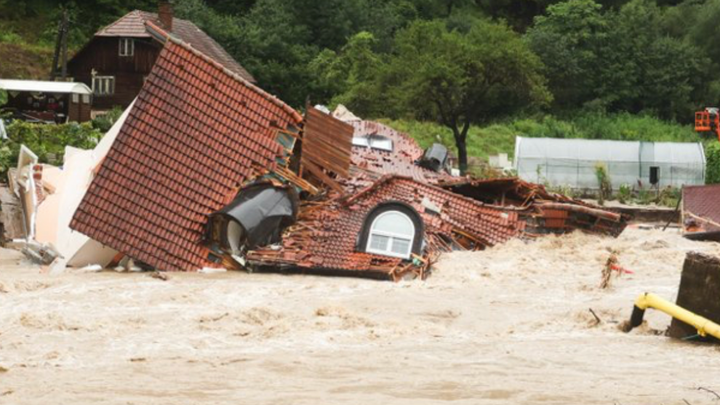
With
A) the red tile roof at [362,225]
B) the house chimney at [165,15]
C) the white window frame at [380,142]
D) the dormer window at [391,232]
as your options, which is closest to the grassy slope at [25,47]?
the house chimney at [165,15]

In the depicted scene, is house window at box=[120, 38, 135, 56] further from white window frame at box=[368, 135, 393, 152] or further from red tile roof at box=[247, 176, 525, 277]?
red tile roof at box=[247, 176, 525, 277]

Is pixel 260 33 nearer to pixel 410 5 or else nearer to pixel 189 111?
pixel 410 5

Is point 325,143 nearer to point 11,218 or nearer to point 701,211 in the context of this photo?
point 11,218

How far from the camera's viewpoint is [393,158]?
42062mm

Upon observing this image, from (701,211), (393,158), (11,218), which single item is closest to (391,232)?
(11,218)

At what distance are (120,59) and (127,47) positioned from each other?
2.09 feet

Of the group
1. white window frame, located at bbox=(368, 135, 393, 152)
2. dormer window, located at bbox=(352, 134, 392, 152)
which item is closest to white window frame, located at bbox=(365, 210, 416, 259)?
dormer window, located at bbox=(352, 134, 392, 152)

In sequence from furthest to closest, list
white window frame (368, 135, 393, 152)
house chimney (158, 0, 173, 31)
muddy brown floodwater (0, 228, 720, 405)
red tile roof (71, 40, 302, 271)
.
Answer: house chimney (158, 0, 173, 31) < white window frame (368, 135, 393, 152) < red tile roof (71, 40, 302, 271) < muddy brown floodwater (0, 228, 720, 405)

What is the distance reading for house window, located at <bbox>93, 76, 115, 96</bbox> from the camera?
6406 centimetres

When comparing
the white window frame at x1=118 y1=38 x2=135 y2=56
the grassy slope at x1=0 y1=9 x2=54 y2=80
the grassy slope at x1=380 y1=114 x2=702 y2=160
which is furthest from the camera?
the grassy slope at x1=0 y1=9 x2=54 y2=80

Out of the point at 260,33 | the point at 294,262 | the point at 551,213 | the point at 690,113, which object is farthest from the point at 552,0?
the point at 294,262

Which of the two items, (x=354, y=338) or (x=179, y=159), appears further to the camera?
(x=179, y=159)

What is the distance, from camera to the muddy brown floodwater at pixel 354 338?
1652 centimetres

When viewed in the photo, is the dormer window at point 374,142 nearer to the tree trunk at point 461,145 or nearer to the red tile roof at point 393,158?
the red tile roof at point 393,158
